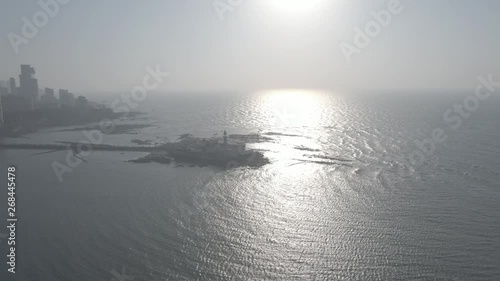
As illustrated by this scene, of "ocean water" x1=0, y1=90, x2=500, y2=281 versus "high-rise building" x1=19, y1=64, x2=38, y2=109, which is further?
"high-rise building" x1=19, y1=64, x2=38, y2=109

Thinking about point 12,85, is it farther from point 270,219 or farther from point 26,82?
point 270,219

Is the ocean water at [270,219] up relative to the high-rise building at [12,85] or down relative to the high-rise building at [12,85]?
down

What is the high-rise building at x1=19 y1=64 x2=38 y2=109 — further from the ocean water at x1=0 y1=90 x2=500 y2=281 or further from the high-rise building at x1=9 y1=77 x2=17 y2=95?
the ocean water at x1=0 y1=90 x2=500 y2=281

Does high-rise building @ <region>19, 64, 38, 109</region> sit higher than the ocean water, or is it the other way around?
high-rise building @ <region>19, 64, 38, 109</region>

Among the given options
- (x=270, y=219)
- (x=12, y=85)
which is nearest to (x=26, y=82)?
(x=12, y=85)

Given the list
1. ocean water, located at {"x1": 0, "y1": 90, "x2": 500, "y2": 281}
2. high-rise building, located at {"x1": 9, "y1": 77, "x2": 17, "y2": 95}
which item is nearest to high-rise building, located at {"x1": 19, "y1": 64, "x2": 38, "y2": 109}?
high-rise building, located at {"x1": 9, "y1": 77, "x2": 17, "y2": 95}

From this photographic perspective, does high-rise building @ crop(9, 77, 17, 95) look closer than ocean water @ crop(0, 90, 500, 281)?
No

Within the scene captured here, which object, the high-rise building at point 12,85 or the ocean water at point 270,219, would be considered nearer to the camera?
the ocean water at point 270,219

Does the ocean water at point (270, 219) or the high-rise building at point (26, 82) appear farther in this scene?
the high-rise building at point (26, 82)

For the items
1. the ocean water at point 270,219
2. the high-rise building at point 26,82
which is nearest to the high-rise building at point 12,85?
the high-rise building at point 26,82

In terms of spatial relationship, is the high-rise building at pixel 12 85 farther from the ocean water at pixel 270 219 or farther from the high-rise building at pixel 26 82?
the ocean water at pixel 270 219
